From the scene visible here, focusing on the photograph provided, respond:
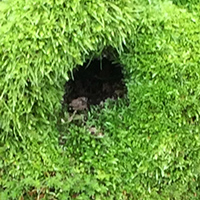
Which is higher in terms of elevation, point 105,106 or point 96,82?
point 96,82

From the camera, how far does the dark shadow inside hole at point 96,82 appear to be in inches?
A: 56.0

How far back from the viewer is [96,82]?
145 centimetres

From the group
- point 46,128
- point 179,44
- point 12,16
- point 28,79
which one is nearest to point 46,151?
point 46,128

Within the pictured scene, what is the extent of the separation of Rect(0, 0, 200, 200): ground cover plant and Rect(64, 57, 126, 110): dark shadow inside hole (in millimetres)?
163

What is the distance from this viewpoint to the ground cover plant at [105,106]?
1.08 metres

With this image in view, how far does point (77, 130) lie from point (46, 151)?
0.40 ft

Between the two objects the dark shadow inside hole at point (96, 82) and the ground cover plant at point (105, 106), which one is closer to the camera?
the ground cover plant at point (105, 106)

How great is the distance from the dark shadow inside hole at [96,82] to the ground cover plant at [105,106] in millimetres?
163

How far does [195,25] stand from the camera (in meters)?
1.21

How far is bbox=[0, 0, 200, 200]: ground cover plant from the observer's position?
1080mm

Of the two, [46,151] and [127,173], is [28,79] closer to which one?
[46,151]

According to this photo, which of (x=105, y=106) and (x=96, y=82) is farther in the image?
(x=96, y=82)

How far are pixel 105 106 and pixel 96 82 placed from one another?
0.67ft

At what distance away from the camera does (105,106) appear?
50.1 inches
